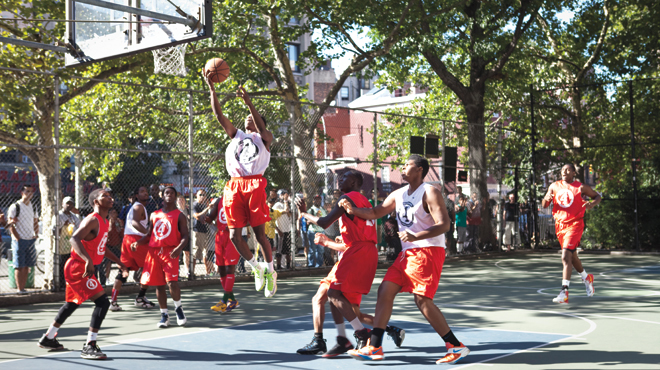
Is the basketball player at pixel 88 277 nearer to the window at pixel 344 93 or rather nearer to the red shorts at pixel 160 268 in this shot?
the red shorts at pixel 160 268

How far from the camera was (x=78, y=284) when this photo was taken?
7.12m

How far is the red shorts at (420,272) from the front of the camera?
244 inches

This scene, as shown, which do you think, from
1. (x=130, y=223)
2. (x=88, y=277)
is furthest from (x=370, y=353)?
(x=130, y=223)

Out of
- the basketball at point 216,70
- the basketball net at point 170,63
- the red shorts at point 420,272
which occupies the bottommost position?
the red shorts at point 420,272

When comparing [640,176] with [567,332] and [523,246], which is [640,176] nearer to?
[523,246]

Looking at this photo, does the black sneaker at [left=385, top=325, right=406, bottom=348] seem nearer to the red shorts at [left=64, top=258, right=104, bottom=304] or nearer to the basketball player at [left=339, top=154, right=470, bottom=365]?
the basketball player at [left=339, top=154, right=470, bottom=365]

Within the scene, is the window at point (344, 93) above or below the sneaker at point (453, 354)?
above

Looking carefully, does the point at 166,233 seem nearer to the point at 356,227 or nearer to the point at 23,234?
the point at 356,227

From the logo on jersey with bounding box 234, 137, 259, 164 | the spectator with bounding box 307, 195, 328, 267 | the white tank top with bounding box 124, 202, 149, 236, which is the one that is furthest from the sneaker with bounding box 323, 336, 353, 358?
the spectator with bounding box 307, 195, 328, 267

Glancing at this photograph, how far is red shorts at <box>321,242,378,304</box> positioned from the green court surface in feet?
2.31

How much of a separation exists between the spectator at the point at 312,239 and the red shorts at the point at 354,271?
33.2ft

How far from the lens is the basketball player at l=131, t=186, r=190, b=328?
870 cm

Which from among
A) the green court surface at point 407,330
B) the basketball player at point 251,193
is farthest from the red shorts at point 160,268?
the basketball player at point 251,193

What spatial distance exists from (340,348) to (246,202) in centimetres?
254
